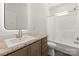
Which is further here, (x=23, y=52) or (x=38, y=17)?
(x=38, y=17)

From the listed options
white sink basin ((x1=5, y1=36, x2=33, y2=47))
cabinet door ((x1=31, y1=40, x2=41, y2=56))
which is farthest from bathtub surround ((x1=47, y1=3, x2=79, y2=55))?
white sink basin ((x1=5, y1=36, x2=33, y2=47))

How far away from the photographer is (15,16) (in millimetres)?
1292

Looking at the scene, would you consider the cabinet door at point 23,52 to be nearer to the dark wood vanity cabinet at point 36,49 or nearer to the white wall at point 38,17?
the dark wood vanity cabinet at point 36,49

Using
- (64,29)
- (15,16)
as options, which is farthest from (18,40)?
(64,29)

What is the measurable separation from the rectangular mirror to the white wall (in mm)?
95

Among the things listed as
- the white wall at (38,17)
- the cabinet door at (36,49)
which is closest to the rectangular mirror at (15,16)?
the white wall at (38,17)

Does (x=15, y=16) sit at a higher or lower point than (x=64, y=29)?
higher

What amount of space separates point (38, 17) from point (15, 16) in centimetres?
31

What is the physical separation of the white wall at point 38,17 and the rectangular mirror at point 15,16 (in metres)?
0.09

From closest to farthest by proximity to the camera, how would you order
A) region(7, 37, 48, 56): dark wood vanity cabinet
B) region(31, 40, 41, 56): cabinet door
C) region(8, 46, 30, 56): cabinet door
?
region(8, 46, 30, 56): cabinet door → region(7, 37, 48, 56): dark wood vanity cabinet → region(31, 40, 41, 56): cabinet door

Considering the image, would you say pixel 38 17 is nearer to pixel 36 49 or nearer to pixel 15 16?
pixel 15 16

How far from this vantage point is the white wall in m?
1.32

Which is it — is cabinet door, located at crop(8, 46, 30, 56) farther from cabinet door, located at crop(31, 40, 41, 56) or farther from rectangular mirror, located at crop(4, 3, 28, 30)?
rectangular mirror, located at crop(4, 3, 28, 30)

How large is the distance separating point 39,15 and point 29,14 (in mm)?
138
